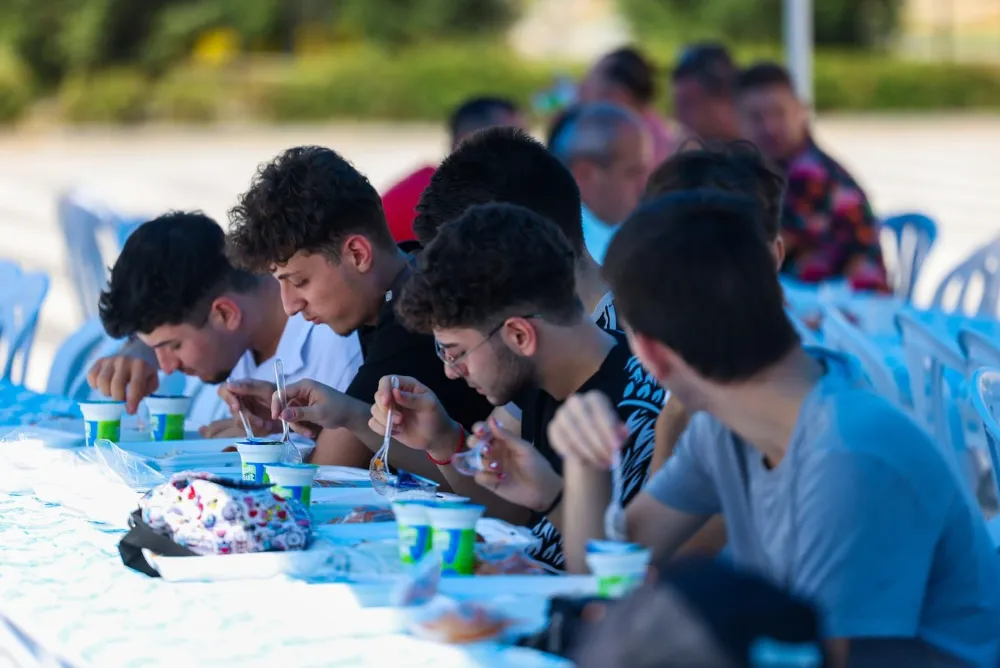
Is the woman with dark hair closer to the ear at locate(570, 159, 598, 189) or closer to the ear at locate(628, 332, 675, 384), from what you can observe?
the ear at locate(570, 159, 598, 189)

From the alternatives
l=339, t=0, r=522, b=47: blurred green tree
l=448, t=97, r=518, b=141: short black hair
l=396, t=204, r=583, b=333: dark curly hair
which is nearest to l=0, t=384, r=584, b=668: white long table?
l=396, t=204, r=583, b=333: dark curly hair

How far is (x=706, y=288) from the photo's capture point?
1909 mm

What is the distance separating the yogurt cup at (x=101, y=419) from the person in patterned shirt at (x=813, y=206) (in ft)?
12.9

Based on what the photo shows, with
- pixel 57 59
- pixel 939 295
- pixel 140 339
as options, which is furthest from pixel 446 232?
pixel 57 59

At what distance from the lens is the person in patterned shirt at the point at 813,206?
680cm

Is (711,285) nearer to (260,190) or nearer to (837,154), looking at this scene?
→ (260,190)

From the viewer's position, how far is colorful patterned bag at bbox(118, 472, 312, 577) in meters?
2.41

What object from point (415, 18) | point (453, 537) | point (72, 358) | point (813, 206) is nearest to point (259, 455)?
point (453, 537)

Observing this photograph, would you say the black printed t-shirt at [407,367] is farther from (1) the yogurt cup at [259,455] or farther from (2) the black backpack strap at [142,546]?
(2) the black backpack strap at [142,546]

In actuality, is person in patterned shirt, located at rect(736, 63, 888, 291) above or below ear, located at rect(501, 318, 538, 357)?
below

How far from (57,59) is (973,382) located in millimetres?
35947

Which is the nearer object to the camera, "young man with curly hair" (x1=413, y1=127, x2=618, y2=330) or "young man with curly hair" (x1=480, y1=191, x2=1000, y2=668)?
"young man with curly hair" (x1=480, y1=191, x2=1000, y2=668)

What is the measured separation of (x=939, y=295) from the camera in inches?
274

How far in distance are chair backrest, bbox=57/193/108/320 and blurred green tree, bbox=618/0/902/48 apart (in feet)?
A: 98.2
